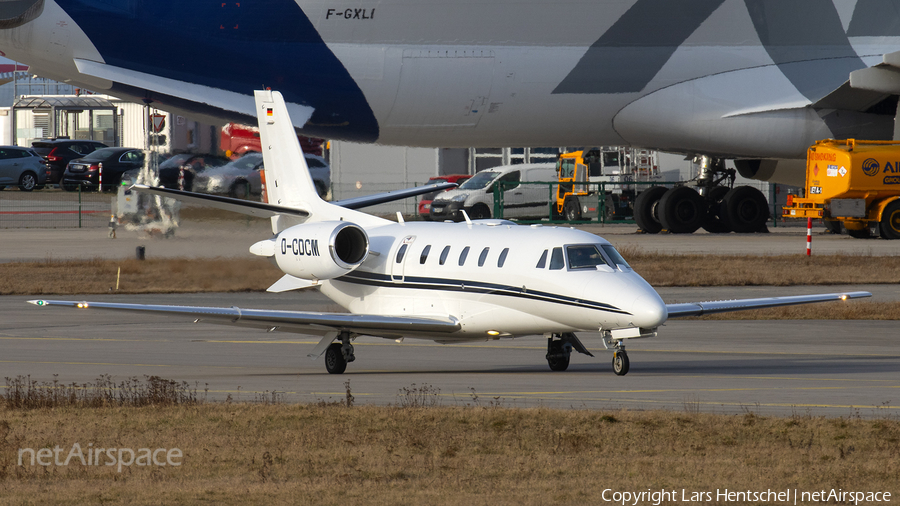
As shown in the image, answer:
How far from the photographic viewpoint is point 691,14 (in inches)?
1481

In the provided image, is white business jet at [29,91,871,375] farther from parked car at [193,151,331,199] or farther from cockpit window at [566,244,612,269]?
parked car at [193,151,331,199]

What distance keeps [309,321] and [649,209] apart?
29193mm

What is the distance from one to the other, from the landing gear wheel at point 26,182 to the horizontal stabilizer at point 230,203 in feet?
167

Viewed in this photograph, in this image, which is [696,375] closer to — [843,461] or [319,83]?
[843,461]

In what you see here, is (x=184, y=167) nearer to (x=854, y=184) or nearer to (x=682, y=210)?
(x=682, y=210)

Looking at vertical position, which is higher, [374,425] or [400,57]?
[400,57]

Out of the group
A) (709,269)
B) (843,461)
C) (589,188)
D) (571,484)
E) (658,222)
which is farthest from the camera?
(589,188)

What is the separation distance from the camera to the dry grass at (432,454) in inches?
404

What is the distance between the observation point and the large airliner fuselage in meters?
34.2

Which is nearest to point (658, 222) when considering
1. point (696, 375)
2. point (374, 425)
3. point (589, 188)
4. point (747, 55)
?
point (747, 55)

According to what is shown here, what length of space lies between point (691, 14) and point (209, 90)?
1504cm

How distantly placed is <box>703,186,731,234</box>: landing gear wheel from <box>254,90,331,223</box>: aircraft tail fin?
24.6m

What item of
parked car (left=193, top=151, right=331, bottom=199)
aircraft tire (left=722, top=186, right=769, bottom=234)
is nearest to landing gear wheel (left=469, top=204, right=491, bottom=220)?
aircraft tire (left=722, top=186, right=769, bottom=234)

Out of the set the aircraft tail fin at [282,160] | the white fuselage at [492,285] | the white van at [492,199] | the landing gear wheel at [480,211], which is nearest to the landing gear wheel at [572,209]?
the white van at [492,199]
